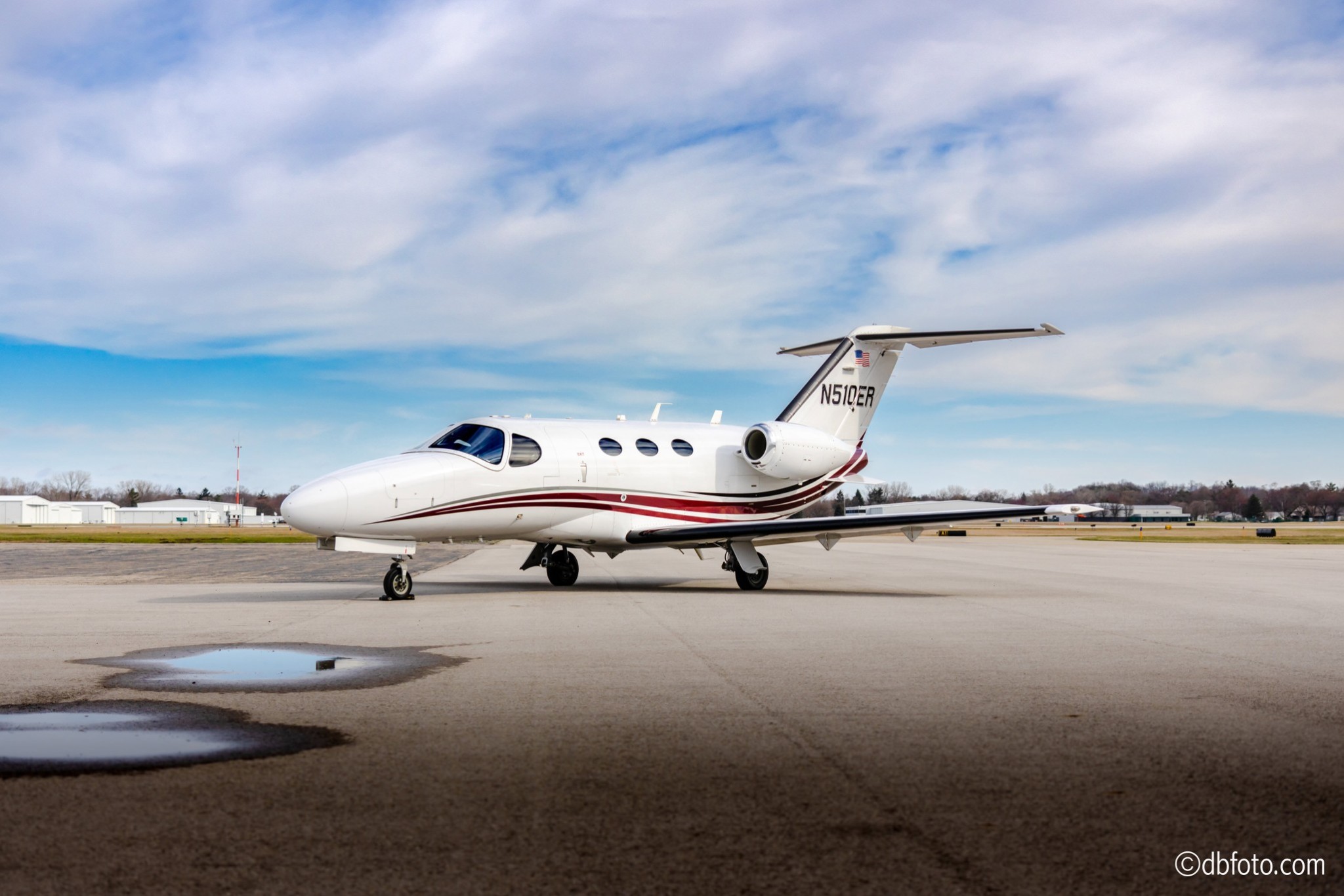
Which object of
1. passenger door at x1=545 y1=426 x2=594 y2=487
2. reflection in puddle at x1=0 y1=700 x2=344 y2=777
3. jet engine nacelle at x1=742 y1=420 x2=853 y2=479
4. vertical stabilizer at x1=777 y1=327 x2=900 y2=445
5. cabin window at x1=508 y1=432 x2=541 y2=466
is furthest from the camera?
vertical stabilizer at x1=777 y1=327 x2=900 y2=445

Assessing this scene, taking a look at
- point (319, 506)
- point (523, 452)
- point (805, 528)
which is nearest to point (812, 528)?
point (805, 528)

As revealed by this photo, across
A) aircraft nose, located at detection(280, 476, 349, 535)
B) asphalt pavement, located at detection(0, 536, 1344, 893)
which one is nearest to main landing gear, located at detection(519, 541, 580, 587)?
aircraft nose, located at detection(280, 476, 349, 535)

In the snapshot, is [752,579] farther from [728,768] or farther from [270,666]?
[728,768]

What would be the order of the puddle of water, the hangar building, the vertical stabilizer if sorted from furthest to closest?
the hangar building < the vertical stabilizer < the puddle of water

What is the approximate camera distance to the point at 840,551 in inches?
1687

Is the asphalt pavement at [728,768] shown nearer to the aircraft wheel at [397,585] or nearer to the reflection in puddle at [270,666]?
the reflection in puddle at [270,666]

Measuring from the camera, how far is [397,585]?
1606 centimetres

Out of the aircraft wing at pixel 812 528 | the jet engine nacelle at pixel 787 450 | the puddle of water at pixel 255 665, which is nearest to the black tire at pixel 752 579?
the aircraft wing at pixel 812 528

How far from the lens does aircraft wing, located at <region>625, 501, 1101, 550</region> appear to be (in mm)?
17125

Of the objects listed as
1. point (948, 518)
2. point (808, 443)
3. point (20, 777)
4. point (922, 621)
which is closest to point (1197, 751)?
point (20, 777)

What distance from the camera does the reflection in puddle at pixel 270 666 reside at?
7.85m

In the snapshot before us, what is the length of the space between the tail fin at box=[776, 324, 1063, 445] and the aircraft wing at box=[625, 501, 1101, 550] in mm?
3600

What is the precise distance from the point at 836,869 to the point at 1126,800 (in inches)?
64.0

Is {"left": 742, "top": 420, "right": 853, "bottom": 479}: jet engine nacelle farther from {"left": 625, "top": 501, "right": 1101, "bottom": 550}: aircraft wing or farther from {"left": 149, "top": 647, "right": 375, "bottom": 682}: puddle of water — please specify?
{"left": 149, "top": 647, "right": 375, "bottom": 682}: puddle of water
